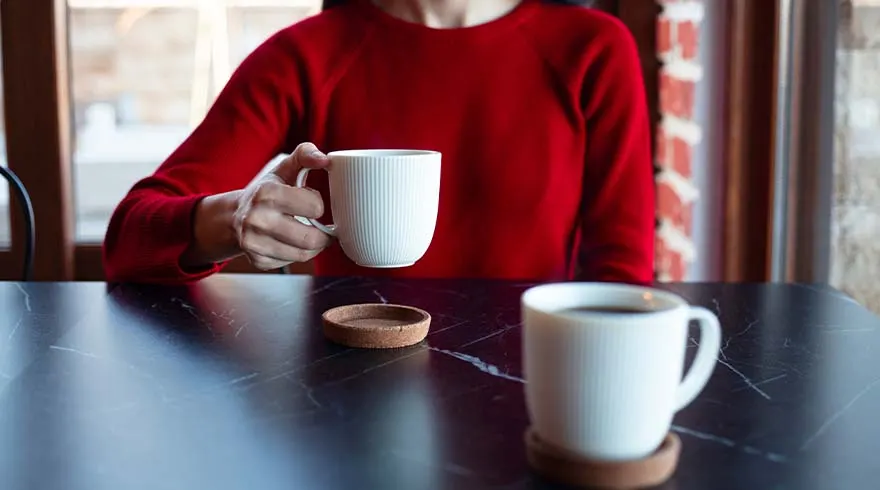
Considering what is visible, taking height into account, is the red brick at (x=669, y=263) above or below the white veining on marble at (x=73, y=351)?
below

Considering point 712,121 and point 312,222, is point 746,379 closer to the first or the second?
point 312,222

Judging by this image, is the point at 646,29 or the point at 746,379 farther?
the point at 646,29

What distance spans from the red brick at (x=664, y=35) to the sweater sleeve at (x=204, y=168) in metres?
0.91

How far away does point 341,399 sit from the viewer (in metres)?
0.74

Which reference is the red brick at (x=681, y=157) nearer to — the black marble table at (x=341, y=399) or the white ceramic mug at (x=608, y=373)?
the black marble table at (x=341, y=399)

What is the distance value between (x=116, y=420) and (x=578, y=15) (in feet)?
3.30

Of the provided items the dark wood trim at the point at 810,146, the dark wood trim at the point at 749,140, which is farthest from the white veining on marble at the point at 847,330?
the dark wood trim at the point at 749,140

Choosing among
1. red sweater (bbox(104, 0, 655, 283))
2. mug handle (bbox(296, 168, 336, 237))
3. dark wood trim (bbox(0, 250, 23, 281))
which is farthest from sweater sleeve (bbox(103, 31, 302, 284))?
dark wood trim (bbox(0, 250, 23, 281))

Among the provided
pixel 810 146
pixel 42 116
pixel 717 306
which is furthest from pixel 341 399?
pixel 42 116

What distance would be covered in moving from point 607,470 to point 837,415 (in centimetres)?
23

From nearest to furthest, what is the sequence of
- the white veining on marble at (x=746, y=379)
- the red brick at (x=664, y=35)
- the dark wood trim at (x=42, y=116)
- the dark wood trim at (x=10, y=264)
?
1. the white veining on marble at (x=746, y=379)
2. the red brick at (x=664, y=35)
3. the dark wood trim at (x=42, y=116)
4. the dark wood trim at (x=10, y=264)

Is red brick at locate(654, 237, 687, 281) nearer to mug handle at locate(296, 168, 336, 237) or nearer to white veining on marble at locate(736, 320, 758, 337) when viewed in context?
white veining on marble at locate(736, 320, 758, 337)

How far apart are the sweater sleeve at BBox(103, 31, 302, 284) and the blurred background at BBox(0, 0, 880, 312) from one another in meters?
0.89

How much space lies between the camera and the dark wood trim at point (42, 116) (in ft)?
7.30
